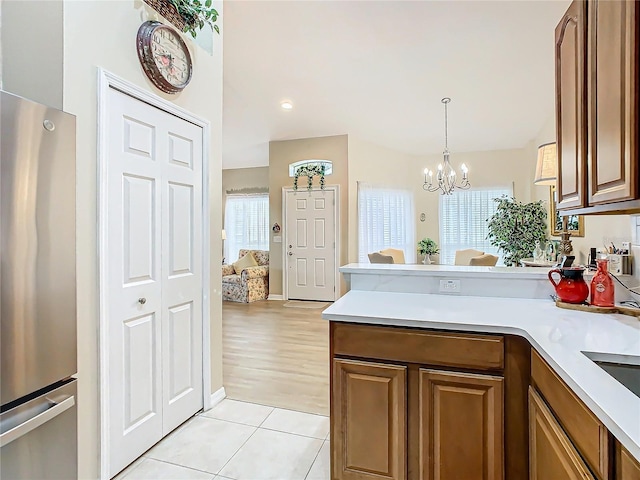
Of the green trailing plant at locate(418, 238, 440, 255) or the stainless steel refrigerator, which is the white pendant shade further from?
the green trailing plant at locate(418, 238, 440, 255)

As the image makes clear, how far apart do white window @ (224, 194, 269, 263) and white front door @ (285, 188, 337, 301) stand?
1991mm

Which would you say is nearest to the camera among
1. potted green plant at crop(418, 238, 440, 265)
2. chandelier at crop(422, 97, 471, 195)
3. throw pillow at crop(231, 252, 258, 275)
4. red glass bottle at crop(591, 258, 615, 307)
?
red glass bottle at crop(591, 258, 615, 307)

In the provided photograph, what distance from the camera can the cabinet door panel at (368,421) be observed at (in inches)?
59.8

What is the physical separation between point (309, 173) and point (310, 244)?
1.25 metres

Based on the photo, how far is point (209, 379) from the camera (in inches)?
96.6

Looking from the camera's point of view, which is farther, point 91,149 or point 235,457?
point 235,457

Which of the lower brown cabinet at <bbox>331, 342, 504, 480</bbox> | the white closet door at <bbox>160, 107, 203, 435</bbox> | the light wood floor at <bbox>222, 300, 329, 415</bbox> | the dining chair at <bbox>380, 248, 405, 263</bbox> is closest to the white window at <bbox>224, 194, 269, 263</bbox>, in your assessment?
the light wood floor at <bbox>222, 300, 329, 415</bbox>

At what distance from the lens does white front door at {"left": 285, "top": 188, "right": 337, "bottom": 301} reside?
6.24 metres

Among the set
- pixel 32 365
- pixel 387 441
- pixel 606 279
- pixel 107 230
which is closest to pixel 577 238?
pixel 606 279

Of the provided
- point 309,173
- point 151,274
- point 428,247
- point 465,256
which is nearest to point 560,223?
point 465,256

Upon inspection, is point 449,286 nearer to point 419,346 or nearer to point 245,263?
point 419,346

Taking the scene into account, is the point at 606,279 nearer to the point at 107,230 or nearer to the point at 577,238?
the point at 107,230

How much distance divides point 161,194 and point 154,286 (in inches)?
20.6

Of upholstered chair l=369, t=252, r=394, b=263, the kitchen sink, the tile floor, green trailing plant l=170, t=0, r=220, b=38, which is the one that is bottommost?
the tile floor
